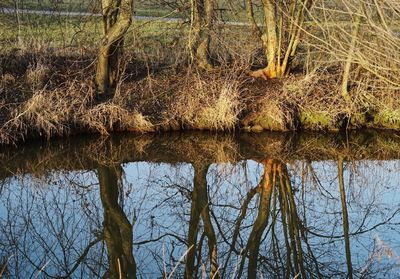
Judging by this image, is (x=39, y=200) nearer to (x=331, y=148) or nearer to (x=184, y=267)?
(x=184, y=267)

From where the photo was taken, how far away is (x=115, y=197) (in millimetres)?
10055

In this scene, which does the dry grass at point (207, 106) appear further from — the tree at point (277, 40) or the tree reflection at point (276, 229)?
the tree reflection at point (276, 229)

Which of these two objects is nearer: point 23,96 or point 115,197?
point 115,197

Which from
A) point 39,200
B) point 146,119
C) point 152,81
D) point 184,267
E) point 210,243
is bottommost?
point 184,267

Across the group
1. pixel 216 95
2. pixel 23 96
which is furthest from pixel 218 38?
pixel 23 96

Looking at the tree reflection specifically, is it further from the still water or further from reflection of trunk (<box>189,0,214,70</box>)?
reflection of trunk (<box>189,0,214,70</box>)

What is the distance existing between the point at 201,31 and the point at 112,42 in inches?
73.2

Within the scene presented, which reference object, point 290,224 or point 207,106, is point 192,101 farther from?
point 290,224

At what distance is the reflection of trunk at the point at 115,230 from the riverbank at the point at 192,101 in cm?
187

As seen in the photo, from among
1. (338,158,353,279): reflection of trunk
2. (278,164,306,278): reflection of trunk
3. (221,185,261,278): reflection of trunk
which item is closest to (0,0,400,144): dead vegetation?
(338,158,353,279): reflection of trunk

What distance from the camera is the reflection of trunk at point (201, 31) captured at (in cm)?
1202

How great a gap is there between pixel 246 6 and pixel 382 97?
3675mm

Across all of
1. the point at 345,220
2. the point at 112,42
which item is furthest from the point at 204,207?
the point at 112,42

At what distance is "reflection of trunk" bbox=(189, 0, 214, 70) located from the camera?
39.4ft
